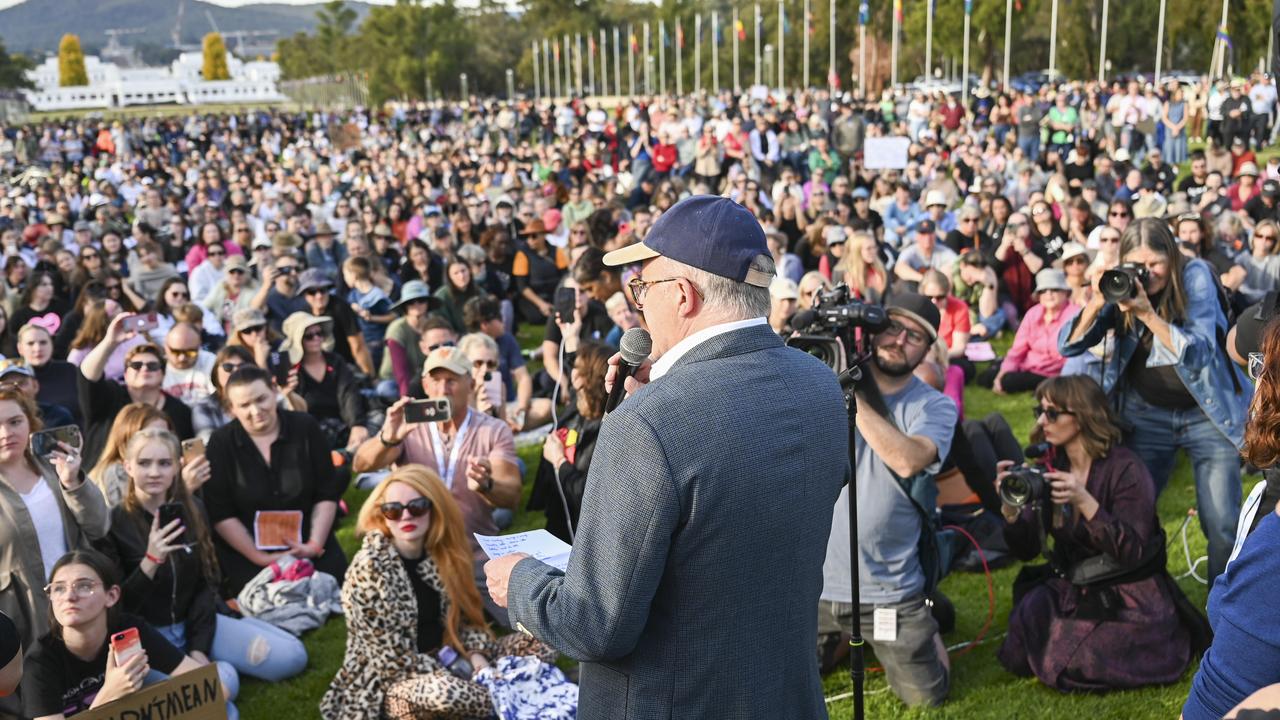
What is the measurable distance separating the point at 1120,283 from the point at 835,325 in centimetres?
163

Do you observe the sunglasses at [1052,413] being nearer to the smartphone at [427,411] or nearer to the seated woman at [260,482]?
the smartphone at [427,411]

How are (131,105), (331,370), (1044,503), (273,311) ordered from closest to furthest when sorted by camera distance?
1. (1044,503)
2. (331,370)
3. (273,311)
4. (131,105)

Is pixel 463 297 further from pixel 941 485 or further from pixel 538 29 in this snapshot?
pixel 538 29

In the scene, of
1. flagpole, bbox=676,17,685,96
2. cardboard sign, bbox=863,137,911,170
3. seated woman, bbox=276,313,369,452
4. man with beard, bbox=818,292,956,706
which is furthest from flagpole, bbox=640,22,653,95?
man with beard, bbox=818,292,956,706

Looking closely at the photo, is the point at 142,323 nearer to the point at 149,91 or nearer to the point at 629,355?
the point at 629,355

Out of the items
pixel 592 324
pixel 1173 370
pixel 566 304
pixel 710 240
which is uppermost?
pixel 710 240

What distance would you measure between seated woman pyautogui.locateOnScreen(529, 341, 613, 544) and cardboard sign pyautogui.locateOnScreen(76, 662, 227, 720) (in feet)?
6.16

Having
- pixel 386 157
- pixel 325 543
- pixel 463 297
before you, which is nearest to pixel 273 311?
pixel 463 297

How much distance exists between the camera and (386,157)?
1185 inches

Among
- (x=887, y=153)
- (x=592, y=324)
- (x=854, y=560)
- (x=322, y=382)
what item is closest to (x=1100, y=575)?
(x=854, y=560)

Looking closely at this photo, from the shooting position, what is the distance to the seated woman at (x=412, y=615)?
4590mm

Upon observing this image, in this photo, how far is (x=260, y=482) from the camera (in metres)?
6.16

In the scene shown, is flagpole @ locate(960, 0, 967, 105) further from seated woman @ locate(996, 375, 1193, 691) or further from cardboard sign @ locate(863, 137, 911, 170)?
seated woman @ locate(996, 375, 1193, 691)

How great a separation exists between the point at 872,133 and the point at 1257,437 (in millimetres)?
20378
